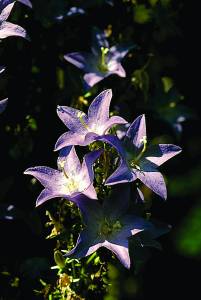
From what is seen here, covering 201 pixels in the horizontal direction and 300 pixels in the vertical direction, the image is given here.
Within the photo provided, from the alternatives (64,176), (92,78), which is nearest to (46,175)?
(64,176)

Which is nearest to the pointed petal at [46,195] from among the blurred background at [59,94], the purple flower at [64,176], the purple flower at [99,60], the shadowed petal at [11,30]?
the purple flower at [64,176]

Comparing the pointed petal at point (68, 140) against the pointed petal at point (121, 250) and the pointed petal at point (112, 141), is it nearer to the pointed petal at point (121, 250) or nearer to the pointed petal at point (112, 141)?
the pointed petal at point (112, 141)

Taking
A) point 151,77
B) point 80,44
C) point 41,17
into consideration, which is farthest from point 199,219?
point 41,17

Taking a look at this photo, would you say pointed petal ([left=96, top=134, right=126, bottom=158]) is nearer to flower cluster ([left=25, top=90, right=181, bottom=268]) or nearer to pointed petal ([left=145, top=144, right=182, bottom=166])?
flower cluster ([left=25, top=90, right=181, bottom=268])

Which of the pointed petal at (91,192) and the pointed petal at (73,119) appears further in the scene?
the pointed petal at (73,119)

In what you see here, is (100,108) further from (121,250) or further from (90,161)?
(121,250)

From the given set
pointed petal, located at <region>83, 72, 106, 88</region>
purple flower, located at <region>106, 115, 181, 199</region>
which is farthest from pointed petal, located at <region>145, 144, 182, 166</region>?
pointed petal, located at <region>83, 72, 106, 88</region>

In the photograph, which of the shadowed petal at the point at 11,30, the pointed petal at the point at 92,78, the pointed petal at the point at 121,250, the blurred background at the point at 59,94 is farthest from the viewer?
the pointed petal at the point at 92,78
